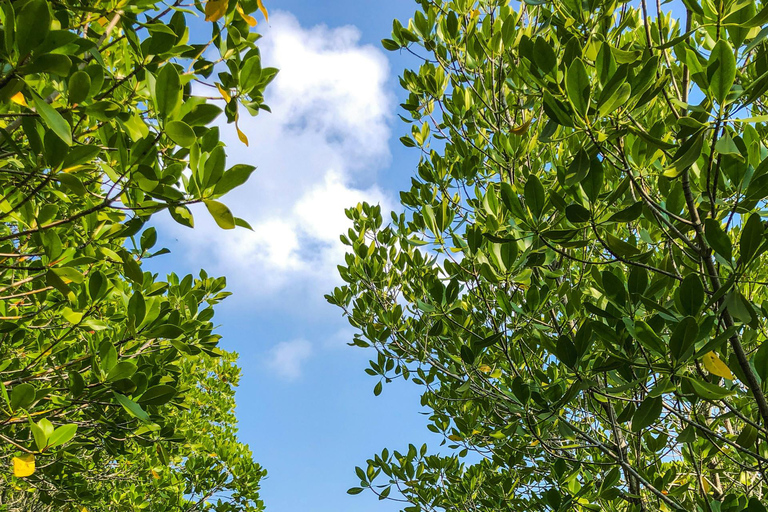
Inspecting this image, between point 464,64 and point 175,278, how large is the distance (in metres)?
2.64

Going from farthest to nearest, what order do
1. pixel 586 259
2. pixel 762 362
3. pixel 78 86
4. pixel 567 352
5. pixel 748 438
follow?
pixel 586 259 < pixel 748 438 < pixel 567 352 < pixel 762 362 < pixel 78 86

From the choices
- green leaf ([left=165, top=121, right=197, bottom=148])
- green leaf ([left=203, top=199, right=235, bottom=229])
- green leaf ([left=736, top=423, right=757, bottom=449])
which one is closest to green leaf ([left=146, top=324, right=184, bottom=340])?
green leaf ([left=203, top=199, right=235, bottom=229])

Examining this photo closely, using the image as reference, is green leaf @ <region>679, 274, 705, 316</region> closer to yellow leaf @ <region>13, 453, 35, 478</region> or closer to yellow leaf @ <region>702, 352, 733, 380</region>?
yellow leaf @ <region>702, 352, 733, 380</region>

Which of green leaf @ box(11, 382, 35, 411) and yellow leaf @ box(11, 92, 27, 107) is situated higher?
yellow leaf @ box(11, 92, 27, 107)

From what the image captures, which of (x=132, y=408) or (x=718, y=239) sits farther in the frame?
(x=132, y=408)

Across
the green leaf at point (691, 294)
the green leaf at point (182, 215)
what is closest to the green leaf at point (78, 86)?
the green leaf at point (182, 215)

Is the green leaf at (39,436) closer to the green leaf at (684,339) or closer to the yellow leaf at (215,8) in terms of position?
the yellow leaf at (215,8)

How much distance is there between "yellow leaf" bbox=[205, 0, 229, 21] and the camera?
1.78 metres

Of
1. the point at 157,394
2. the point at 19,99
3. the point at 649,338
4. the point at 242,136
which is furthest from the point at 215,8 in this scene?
the point at 649,338

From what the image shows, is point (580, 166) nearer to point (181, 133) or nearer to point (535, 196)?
point (535, 196)

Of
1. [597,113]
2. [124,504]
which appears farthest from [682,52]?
[124,504]

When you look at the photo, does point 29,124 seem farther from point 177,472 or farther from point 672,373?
point 177,472

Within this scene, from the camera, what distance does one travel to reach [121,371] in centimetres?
194

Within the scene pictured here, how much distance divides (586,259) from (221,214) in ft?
7.71
